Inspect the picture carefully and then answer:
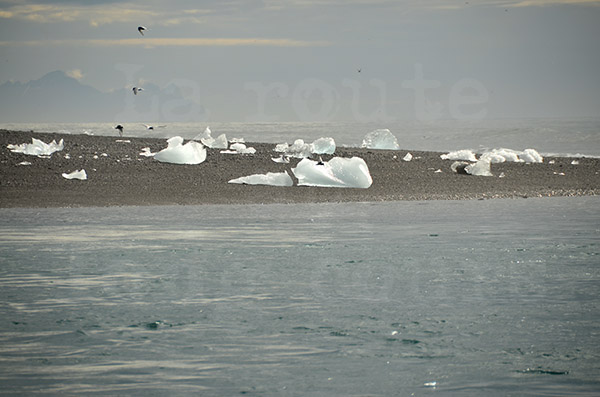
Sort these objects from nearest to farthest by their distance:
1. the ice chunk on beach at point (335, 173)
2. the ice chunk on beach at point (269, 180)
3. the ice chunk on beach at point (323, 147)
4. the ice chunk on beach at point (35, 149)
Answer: the ice chunk on beach at point (335, 173), the ice chunk on beach at point (269, 180), the ice chunk on beach at point (35, 149), the ice chunk on beach at point (323, 147)

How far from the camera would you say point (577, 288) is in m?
8.97

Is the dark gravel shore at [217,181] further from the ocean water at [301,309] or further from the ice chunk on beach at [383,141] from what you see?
the ice chunk on beach at [383,141]

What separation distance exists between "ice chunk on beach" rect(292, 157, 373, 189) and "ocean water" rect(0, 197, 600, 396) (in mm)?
6377

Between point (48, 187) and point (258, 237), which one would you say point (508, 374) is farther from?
point (48, 187)

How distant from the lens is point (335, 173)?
830 inches

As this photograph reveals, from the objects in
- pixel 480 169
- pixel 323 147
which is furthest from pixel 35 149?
pixel 480 169

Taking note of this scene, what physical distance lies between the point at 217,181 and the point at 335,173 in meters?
3.20

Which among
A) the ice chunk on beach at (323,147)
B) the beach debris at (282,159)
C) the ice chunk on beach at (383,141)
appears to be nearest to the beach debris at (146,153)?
the beach debris at (282,159)

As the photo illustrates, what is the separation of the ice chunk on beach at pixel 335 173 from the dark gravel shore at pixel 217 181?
28 cm

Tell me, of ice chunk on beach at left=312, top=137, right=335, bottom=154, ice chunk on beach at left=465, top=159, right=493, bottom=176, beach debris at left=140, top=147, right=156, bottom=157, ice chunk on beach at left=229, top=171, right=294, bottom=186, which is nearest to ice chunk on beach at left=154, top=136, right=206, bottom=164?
beach debris at left=140, top=147, right=156, bottom=157

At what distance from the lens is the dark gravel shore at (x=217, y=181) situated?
19.5 m

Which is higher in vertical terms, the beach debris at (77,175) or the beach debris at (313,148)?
the beach debris at (313,148)

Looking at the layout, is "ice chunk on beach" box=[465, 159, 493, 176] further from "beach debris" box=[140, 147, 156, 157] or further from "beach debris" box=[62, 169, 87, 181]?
"beach debris" box=[62, 169, 87, 181]

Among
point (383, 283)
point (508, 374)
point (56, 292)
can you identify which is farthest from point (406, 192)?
point (508, 374)
